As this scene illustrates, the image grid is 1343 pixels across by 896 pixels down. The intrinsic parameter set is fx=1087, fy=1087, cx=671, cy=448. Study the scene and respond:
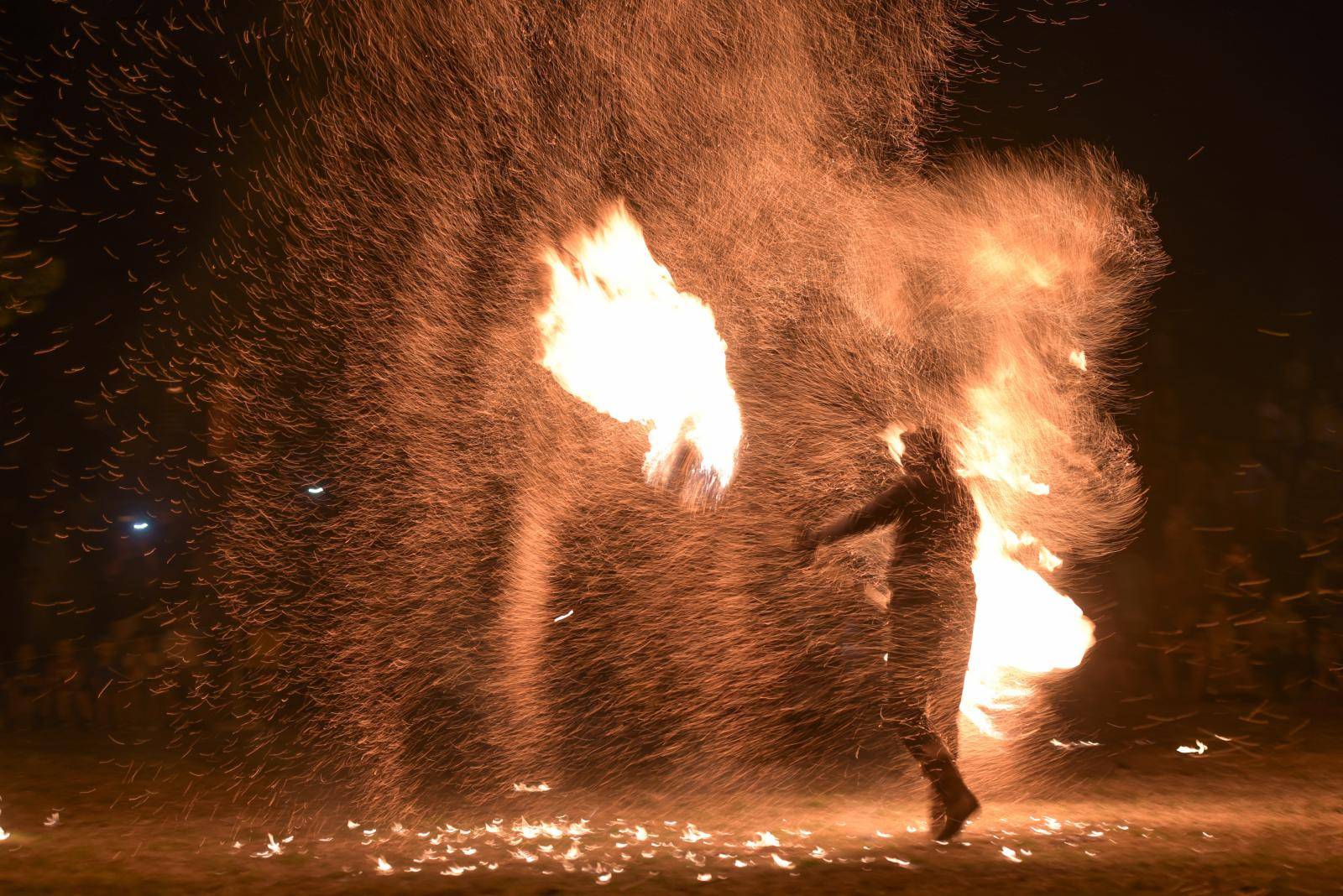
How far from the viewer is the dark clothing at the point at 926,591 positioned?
4.77 metres

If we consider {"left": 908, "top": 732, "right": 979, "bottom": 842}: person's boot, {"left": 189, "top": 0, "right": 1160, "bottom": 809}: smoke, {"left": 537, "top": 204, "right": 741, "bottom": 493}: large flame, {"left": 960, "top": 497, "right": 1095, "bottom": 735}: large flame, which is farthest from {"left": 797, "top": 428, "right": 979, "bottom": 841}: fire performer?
{"left": 537, "top": 204, "right": 741, "bottom": 493}: large flame

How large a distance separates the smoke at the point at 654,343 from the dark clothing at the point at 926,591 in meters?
1.04

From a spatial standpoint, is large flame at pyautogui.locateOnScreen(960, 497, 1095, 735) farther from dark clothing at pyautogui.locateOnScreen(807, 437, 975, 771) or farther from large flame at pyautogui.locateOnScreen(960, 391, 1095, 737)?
dark clothing at pyautogui.locateOnScreen(807, 437, 975, 771)

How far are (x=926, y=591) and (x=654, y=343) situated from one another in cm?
195

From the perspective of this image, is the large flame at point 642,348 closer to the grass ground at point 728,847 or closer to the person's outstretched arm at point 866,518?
the person's outstretched arm at point 866,518

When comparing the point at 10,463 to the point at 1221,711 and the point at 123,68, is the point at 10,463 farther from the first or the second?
the point at 1221,711

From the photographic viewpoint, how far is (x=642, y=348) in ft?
19.0

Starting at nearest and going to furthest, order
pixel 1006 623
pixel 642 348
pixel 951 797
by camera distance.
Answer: pixel 951 797, pixel 1006 623, pixel 642 348

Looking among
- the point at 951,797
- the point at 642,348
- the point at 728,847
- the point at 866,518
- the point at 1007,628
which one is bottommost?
the point at 728,847

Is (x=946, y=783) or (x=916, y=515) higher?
(x=916, y=515)

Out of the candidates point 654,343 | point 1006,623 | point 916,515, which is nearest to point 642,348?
point 654,343

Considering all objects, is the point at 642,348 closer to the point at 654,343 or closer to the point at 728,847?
the point at 654,343

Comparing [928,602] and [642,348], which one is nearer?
[928,602]

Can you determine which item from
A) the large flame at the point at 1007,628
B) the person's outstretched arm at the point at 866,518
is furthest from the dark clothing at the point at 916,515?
the large flame at the point at 1007,628
